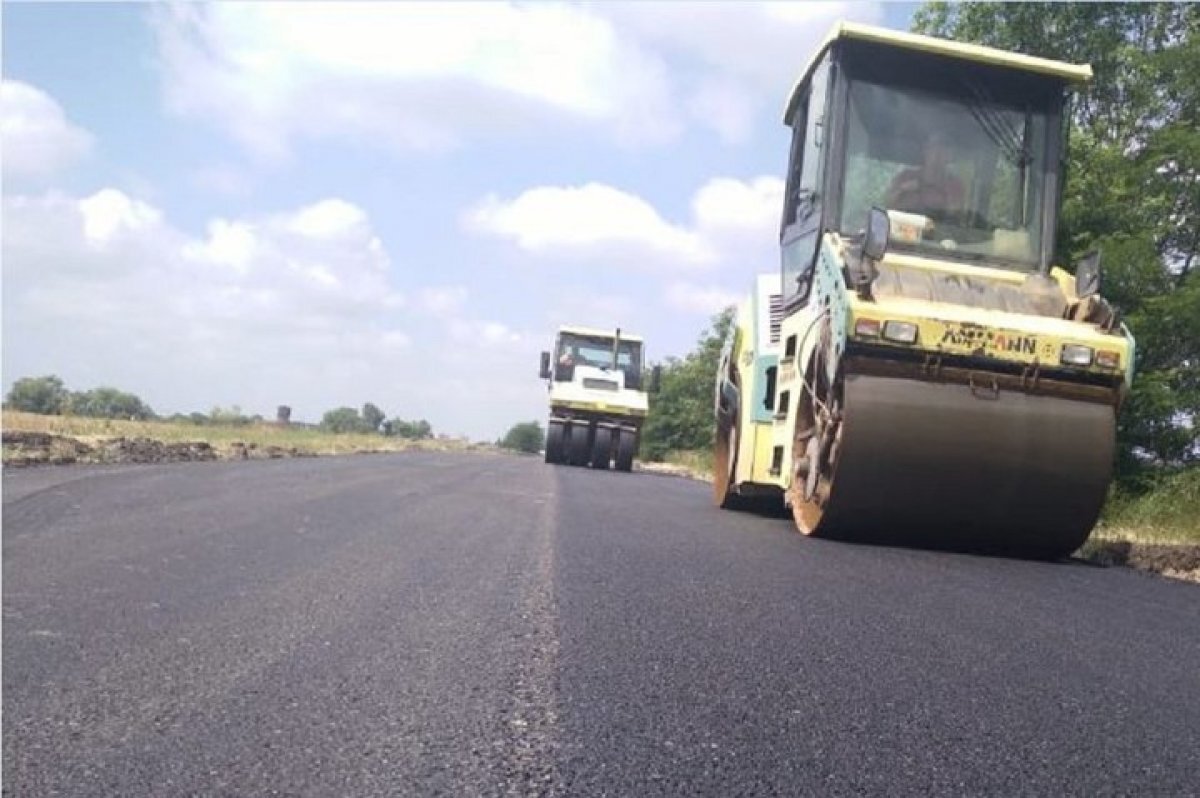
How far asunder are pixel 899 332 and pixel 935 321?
8.9 inches

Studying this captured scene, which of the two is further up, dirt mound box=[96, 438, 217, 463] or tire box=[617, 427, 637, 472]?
tire box=[617, 427, 637, 472]

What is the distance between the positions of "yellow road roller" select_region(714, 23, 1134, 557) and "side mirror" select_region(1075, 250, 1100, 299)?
13 millimetres

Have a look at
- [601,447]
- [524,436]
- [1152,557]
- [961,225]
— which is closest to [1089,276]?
[961,225]

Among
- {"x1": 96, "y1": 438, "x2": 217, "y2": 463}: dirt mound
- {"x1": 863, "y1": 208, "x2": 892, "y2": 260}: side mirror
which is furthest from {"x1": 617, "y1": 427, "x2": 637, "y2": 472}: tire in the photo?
{"x1": 863, "y1": 208, "x2": 892, "y2": 260}: side mirror

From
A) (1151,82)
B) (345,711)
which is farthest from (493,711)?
(1151,82)

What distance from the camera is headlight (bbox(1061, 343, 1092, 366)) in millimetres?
6219

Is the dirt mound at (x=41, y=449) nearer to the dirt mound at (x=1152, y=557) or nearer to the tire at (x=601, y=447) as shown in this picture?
the dirt mound at (x=1152, y=557)

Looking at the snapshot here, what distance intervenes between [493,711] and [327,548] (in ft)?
10.7

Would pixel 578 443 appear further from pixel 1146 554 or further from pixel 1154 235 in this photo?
pixel 1146 554

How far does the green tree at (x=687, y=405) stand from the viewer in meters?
39.3

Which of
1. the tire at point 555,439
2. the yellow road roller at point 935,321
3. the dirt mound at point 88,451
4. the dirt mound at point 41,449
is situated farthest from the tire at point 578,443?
the yellow road roller at point 935,321

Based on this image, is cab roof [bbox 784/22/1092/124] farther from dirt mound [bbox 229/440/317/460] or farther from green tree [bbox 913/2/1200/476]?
dirt mound [bbox 229/440/317/460]

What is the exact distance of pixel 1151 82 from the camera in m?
14.2

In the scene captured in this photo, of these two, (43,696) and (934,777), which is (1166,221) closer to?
(934,777)
